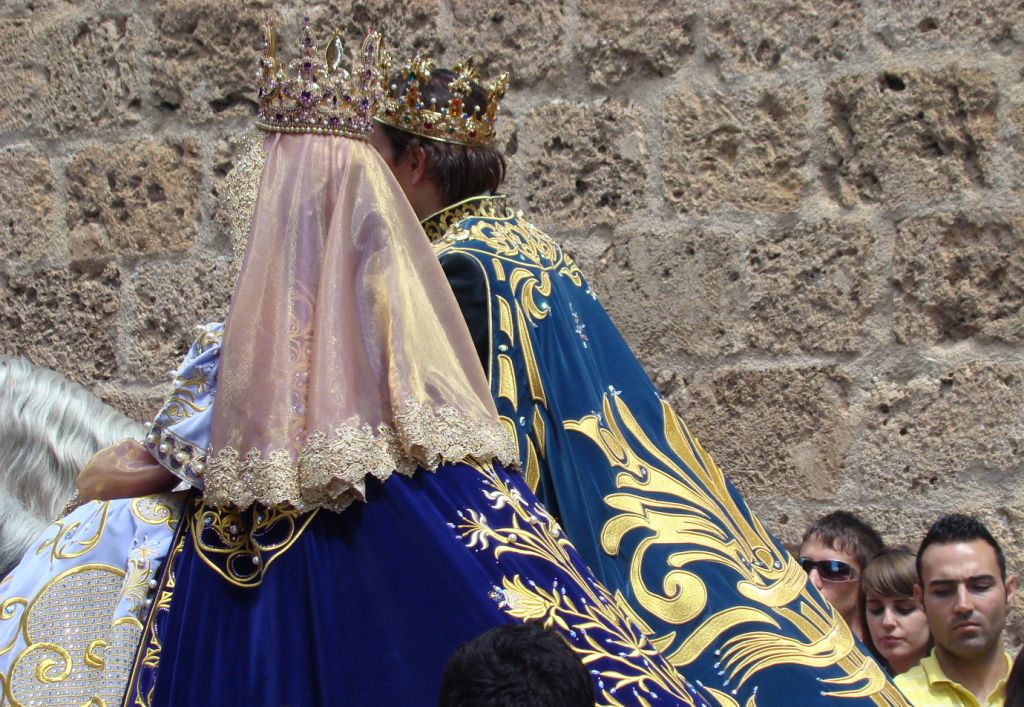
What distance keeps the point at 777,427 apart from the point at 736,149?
2.71 ft

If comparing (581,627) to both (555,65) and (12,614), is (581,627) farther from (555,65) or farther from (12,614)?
(555,65)

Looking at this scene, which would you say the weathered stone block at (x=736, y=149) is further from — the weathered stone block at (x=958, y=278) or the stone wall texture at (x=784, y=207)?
the weathered stone block at (x=958, y=278)

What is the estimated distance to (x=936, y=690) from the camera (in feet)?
10.9

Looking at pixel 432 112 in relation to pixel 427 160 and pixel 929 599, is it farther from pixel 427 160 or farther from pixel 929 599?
pixel 929 599

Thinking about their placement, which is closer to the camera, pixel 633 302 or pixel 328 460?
pixel 328 460

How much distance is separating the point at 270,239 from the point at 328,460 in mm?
453

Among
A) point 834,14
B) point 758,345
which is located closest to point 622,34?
point 834,14

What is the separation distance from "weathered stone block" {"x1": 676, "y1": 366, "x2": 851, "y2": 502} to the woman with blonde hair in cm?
38

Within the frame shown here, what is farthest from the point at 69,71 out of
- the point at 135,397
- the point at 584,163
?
the point at 584,163

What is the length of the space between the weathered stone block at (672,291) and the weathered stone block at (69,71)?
5.93 ft

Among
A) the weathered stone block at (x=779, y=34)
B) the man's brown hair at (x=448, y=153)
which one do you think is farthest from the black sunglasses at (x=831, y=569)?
the weathered stone block at (x=779, y=34)

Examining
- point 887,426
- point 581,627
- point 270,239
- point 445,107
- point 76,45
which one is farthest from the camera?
point 76,45

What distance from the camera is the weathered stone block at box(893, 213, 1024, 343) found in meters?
3.82

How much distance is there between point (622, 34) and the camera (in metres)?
4.21
